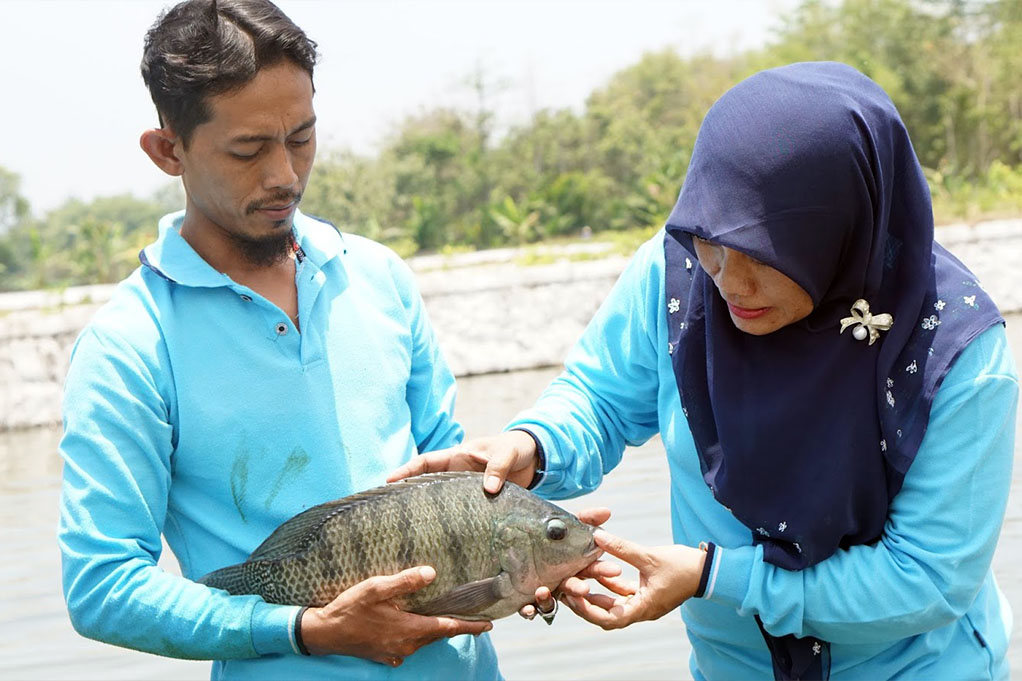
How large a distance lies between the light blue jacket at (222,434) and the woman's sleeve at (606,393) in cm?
33

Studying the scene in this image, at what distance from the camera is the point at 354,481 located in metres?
2.84

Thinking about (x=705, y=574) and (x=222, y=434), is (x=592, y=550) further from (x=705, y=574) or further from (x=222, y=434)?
(x=222, y=434)

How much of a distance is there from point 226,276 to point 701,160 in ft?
3.61

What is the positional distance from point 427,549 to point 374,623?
0.21 m

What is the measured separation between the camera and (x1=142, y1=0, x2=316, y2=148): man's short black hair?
271 centimetres

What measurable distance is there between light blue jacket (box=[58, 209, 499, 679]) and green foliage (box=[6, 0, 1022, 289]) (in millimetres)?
21045

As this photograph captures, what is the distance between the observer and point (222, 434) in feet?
8.84

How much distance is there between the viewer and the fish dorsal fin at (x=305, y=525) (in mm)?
2682

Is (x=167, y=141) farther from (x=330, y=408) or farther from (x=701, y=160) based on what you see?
(x=701, y=160)

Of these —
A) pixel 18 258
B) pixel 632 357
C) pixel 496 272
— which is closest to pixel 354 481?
pixel 632 357

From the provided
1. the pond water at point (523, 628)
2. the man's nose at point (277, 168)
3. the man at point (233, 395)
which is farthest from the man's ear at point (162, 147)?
the pond water at point (523, 628)

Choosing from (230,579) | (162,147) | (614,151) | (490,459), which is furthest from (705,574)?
(614,151)

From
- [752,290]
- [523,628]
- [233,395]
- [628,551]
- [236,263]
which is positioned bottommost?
[523,628]

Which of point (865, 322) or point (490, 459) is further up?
point (865, 322)
